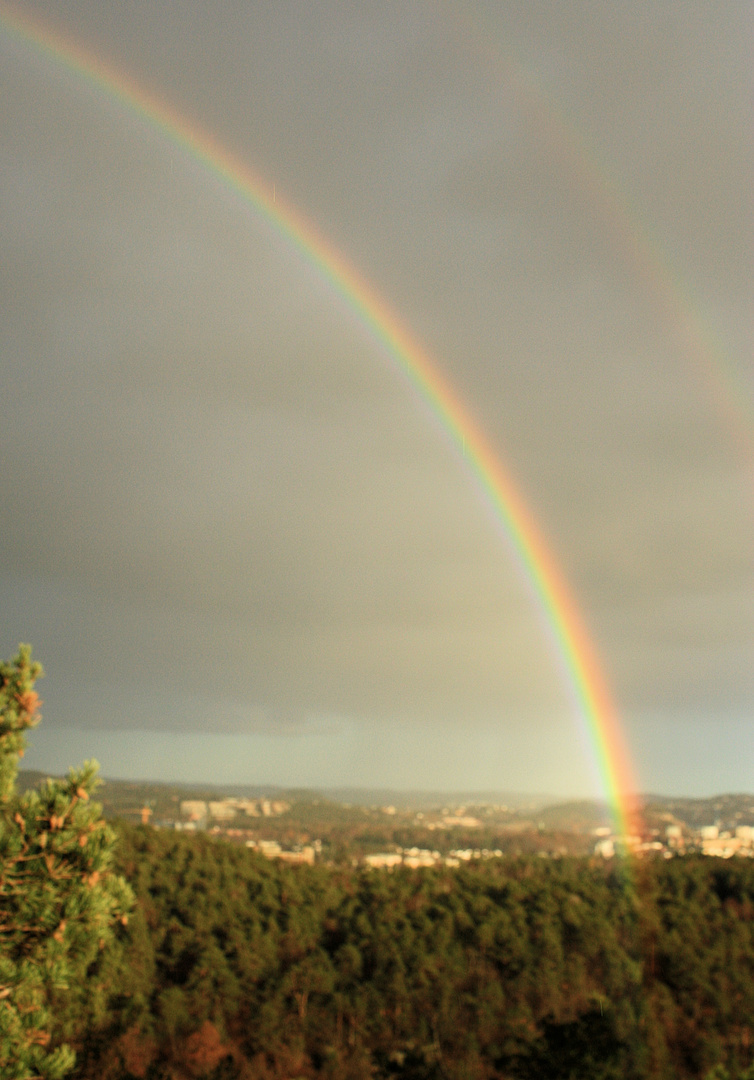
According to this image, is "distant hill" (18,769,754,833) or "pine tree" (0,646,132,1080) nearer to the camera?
"pine tree" (0,646,132,1080)

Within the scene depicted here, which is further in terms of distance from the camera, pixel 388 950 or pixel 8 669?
pixel 388 950

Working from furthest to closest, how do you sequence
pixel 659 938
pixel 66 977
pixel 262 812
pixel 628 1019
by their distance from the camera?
pixel 262 812 < pixel 659 938 < pixel 628 1019 < pixel 66 977

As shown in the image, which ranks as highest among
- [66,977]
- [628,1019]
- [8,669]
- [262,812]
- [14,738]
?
[8,669]

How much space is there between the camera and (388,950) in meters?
33.7

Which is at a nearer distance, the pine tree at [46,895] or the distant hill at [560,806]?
the pine tree at [46,895]

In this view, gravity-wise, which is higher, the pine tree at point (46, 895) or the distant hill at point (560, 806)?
the pine tree at point (46, 895)

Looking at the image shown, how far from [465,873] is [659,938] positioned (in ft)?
51.6

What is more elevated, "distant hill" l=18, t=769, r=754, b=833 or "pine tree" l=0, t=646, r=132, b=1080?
"pine tree" l=0, t=646, r=132, b=1080

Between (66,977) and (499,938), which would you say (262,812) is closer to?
(499,938)

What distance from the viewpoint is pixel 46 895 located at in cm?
597

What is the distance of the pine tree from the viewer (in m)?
5.95

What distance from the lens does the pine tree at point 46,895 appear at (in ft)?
19.5

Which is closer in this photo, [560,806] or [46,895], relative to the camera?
[46,895]

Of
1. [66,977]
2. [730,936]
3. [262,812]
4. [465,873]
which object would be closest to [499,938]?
[730,936]
